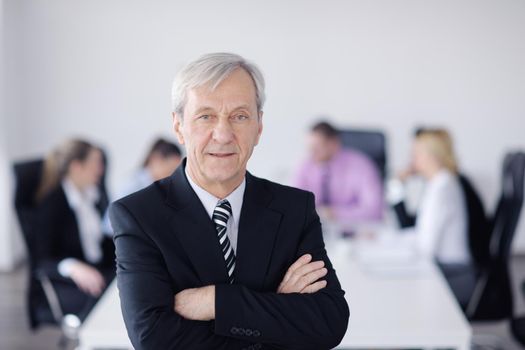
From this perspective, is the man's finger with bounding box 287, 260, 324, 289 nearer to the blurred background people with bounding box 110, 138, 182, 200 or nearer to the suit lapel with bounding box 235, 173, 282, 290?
the suit lapel with bounding box 235, 173, 282, 290

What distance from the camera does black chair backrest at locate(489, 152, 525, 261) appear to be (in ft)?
11.6

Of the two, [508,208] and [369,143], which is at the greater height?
[369,143]

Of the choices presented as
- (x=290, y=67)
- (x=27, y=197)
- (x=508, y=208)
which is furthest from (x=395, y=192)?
(x=27, y=197)

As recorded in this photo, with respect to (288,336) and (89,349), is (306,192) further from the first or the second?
(89,349)

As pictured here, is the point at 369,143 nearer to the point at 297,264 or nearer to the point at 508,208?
the point at 508,208

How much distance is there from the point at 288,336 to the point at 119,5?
4.64 metres

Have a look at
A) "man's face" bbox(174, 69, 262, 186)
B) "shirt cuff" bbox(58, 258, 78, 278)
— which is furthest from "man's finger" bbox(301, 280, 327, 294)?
"shirt cuff" bbox(58, 258, 78, 278)

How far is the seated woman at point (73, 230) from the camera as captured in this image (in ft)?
11.5

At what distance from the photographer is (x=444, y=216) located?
3.65 metres

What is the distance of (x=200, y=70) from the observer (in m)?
1.28

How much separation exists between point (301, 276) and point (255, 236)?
0.14m

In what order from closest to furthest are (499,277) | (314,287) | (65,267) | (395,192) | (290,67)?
(314,287)
(65,267)
(499,277)
(395,192)
(290,67)

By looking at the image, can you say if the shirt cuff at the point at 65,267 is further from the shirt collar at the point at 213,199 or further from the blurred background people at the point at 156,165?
A: the shirt collar at the point at 213,199

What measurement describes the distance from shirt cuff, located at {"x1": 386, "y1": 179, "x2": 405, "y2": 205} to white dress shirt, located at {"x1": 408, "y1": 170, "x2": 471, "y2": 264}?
2.31ft
